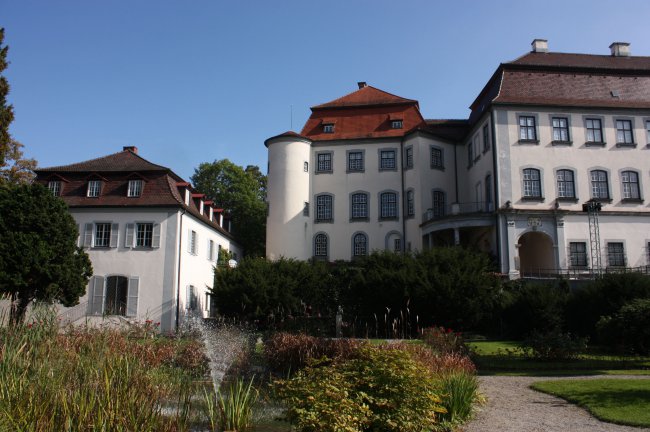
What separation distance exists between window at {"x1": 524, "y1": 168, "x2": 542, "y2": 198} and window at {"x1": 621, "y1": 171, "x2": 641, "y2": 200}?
4972 millimetres

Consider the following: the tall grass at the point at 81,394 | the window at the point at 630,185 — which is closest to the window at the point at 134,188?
the tall grass at the point at 81,394

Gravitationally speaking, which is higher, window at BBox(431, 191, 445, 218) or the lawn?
window at BBox(431, 191, 445, 218)

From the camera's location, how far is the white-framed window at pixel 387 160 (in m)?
37.5

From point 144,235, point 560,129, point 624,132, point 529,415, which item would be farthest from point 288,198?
point 529,415

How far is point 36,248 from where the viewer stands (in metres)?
23.3

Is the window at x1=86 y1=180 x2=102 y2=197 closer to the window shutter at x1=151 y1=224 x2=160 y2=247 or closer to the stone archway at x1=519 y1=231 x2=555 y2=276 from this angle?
the window shutter at x1=151 y1=224 x2=160 y2=247

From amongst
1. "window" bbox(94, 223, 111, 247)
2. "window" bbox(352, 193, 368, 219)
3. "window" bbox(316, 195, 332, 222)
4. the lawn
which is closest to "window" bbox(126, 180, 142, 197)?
"window" bbox(94, 223, 111, 247)

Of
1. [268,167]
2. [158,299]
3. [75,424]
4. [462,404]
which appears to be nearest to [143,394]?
[75,424]

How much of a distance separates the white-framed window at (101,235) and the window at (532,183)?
2200cm

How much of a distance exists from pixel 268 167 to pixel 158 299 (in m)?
13.0

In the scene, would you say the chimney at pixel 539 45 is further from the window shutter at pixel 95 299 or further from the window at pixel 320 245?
the window shutter at pixel 95 299

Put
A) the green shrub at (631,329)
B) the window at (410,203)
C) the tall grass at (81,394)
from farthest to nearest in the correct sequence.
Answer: the window at (410,203), the green shrub at (631,329), the tall grass at (81,394)

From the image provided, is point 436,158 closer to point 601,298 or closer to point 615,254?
point 615,254

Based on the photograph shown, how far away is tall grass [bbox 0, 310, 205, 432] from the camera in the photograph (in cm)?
612
